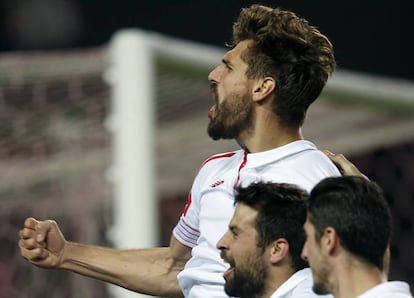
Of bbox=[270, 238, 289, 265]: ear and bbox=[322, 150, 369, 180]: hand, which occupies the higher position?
bbox=[322, 150, 369, 180]: hand

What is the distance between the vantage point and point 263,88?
13.3 feet

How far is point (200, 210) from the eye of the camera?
13.5 ft

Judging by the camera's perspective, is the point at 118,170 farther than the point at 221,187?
Yes

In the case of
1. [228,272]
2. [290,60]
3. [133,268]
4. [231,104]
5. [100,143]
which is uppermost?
[290,60]

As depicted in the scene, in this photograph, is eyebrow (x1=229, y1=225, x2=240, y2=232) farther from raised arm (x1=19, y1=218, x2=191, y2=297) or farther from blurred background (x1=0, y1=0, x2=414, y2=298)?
blurred background (x1=0, y1=0, x2=414, y2=298)

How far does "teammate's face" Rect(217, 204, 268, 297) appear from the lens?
144 inches

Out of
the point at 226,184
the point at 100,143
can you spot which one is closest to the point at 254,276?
the point at 226,184

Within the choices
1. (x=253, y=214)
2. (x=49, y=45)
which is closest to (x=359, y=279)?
(x=253, y=214)

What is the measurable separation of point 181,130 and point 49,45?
4543 millimetres

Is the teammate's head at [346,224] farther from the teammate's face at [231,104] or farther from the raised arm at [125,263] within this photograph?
the raised arm at [125,263]

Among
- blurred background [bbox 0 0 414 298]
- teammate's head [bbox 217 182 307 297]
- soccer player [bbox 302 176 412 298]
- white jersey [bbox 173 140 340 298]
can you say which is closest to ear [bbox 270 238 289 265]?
teammate's head [bbox 217 182 307 297]

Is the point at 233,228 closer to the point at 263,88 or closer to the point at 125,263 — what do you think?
the point at 263,88

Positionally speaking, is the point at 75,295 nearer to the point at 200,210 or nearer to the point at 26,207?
the point at 26,207

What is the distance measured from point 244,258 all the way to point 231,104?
1.75 ft
